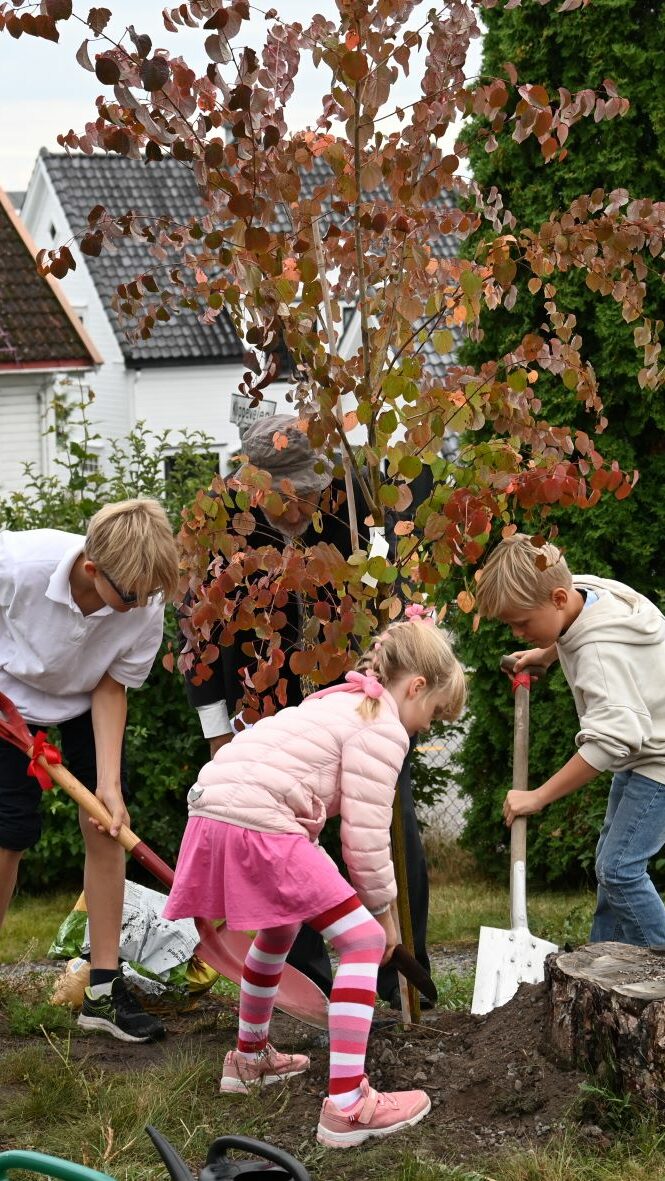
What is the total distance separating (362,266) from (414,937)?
2.14m

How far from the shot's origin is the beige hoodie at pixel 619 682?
391cm

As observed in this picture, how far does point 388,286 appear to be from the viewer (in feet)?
11.9

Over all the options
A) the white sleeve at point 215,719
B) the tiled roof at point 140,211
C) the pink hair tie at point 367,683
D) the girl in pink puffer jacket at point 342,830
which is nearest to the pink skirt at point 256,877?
the girl in pink puffer jacket at point 342,830

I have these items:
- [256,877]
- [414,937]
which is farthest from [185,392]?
[256,877]

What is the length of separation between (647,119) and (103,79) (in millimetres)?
3775

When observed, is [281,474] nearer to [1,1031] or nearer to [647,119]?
[1,1031]

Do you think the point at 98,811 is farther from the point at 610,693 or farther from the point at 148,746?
the point at 148,746

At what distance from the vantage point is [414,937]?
4.49 m

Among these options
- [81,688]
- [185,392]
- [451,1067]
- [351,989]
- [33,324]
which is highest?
[33,324]

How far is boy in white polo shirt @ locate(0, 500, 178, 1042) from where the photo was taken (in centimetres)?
405

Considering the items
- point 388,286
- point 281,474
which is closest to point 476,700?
point 281,474

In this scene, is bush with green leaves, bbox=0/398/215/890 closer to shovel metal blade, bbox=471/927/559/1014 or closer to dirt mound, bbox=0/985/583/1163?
dirt mound, bbox=0/985/583/1163

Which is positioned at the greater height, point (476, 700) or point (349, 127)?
point (349, 127)

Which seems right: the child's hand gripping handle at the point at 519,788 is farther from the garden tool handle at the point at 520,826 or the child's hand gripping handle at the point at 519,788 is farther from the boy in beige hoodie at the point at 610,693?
the boy in beige hoodie at the point at 610,693
